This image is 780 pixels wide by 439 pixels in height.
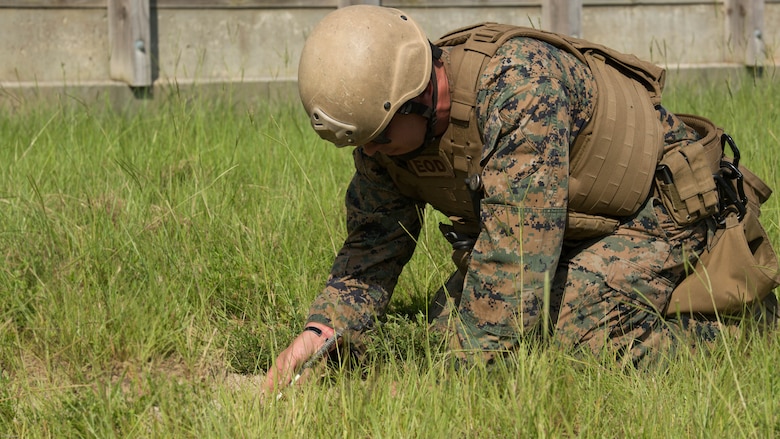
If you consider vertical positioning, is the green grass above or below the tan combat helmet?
below

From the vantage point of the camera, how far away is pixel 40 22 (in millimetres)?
6691

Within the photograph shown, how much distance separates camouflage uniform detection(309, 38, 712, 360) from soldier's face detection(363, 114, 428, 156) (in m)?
0.18

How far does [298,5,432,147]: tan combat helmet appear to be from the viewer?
8.70ft

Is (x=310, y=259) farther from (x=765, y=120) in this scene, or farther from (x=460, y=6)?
(x=460, y=6)

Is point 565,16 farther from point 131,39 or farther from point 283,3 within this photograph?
point 131,39

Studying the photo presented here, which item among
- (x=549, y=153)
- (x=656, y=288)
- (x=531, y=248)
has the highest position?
(x=549, y=153)

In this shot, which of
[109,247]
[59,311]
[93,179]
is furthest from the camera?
[93,179]

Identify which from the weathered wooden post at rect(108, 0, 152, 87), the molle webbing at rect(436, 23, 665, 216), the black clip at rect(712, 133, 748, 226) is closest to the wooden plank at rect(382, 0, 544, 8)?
the weathered wooden post at rect(108, 0, 152, 87)

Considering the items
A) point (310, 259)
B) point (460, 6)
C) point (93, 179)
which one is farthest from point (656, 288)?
point (460, 6)

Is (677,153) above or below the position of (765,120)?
above

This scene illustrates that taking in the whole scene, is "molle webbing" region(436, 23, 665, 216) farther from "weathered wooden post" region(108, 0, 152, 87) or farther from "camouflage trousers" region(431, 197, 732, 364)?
"weathered wooden post" region(108, 0, 152, 87)

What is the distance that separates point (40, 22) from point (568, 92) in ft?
16.4

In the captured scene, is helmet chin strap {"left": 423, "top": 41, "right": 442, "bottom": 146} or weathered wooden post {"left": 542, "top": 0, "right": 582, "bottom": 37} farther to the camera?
weathered wooden post {"left": 542, "top": 0, "right": 582, "bottom": 37}

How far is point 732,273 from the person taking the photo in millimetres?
2930
